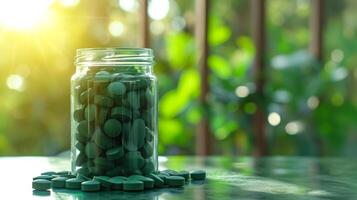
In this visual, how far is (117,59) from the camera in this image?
0.93 m

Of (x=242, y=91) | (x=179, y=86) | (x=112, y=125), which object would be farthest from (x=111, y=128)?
(x=179, y=86)

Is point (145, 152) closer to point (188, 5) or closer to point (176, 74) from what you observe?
point (176, 74)

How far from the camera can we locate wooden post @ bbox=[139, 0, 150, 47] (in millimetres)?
2283

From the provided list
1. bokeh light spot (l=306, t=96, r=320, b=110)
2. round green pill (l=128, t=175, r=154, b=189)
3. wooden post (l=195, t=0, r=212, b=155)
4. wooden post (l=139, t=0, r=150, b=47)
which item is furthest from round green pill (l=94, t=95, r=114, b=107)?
bokeh light spot (l=306, t=96, r=320, b=110)

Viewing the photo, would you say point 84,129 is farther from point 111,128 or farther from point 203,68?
point 203,68

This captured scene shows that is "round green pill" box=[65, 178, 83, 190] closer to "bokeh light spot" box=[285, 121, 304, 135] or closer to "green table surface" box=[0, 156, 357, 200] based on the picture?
"green table surface" box=[0, 156, 357, 200]

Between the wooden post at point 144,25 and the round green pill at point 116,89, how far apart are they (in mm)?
1375

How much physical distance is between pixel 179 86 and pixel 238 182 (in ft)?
7.12

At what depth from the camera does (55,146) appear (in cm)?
323

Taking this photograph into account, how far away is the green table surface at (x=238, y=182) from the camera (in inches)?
32.0

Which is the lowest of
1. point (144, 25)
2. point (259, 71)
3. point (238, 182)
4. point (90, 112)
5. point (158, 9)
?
point (238, 182)

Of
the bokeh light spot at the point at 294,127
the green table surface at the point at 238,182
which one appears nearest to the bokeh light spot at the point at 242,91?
the bokeh light spot at the point at 294,127

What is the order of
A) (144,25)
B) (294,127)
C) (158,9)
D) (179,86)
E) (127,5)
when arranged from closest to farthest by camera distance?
(144,25)
(294,127)
(179,86)
(158,9)
(127,5)

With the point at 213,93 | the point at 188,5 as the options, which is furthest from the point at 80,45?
the point at 188,5
